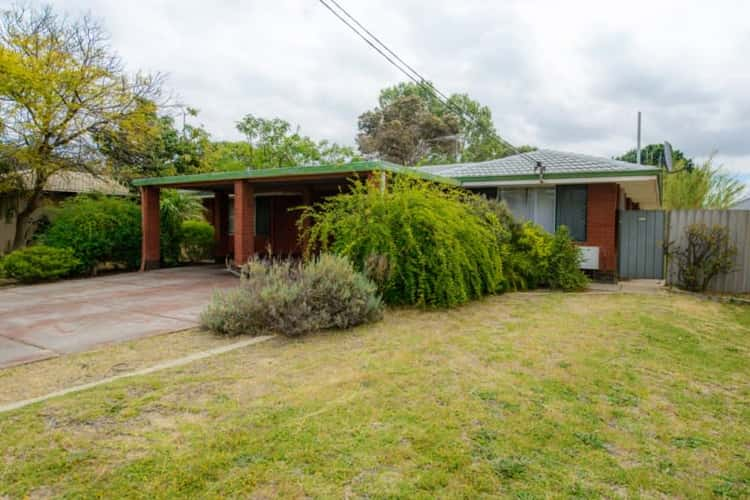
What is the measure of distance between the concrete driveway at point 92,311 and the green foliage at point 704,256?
33.6 feet

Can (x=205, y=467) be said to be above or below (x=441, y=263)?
below

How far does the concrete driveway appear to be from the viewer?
218 inches

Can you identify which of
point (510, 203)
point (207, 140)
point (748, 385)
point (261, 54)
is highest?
point (261, 54)

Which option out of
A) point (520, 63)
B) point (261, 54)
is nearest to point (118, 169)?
point (261, 54)

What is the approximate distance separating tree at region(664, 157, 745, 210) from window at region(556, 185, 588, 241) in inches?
474

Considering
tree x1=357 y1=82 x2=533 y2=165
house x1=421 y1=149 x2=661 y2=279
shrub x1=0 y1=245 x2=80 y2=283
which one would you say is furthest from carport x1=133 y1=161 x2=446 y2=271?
tree x1=357 y1=82 x2=533 y2=165

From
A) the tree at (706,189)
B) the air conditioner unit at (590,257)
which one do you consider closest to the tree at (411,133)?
the tree at (706,189)

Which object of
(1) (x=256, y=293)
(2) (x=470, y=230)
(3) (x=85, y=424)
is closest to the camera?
(3) (x=85, y=424)

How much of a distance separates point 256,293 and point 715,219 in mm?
10250

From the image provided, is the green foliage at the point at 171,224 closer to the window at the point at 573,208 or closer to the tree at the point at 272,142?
the tree at the point at 272,142

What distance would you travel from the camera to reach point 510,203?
1245cm

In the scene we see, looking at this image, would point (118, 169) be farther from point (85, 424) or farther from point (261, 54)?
point (85, 424)

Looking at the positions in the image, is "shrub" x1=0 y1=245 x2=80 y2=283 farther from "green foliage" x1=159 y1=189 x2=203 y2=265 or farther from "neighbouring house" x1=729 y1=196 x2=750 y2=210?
"neighbouring house" x1=729 y1=196 x2=750 y2=210

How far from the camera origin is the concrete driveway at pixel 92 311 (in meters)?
5.54
